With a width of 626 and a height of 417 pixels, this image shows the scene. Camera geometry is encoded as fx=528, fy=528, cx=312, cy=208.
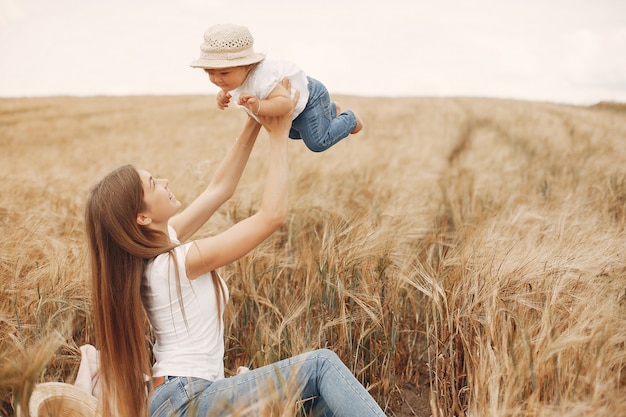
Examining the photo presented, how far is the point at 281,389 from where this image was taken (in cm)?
152

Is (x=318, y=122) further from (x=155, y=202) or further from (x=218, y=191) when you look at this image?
(x=155, y=202)

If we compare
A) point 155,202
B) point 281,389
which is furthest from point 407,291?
point 155,202

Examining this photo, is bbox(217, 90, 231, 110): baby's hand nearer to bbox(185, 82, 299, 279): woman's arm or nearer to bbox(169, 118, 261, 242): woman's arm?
bbox(169, 118, 261, 242): woman's arm

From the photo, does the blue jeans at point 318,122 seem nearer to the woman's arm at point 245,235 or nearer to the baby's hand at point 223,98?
the baby's hand at point 223,98

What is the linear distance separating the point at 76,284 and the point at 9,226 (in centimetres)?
95

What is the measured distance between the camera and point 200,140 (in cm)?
1023

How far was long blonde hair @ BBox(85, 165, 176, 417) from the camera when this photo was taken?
1627 millimetres

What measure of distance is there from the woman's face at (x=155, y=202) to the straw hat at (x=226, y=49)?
48 cm

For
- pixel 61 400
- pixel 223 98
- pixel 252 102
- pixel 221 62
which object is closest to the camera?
pixel 61 400

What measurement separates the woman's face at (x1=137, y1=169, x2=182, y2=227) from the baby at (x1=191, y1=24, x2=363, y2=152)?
0.41 meters

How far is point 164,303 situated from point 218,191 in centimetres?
59

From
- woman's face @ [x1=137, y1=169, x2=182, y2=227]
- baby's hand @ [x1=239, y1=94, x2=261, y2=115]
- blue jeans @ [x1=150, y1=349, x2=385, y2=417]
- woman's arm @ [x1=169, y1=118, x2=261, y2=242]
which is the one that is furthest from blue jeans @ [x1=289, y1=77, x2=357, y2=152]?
blue jeans @ [x1=150, y1=349, x2=385, y2=417]

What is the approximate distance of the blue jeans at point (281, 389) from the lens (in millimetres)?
1519

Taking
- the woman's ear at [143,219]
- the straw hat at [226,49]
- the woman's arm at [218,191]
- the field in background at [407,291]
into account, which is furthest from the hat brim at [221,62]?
the field in background at [407,291]
